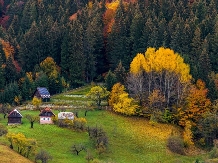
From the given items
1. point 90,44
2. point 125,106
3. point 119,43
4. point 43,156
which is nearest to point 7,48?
point 90,44

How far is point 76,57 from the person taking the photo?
379 ft

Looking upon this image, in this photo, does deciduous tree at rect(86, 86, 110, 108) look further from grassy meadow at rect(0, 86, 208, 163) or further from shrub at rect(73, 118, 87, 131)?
shrub at rect(73, 118, 87, 131)

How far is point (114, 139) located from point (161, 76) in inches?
738

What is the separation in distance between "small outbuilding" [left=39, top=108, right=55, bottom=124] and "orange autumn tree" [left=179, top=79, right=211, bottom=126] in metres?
23.2

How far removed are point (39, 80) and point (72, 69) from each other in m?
9.86

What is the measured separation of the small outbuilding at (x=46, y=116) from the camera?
8731cm

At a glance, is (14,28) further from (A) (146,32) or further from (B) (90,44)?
(A) (146,32)

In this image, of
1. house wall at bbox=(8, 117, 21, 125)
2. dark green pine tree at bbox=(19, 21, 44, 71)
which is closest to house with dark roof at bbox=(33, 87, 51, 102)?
dark green pine tree at bbox=(19, 21, 44, 71)

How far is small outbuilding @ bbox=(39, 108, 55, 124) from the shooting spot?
8731 centimetres

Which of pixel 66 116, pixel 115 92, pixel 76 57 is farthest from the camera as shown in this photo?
pixel 76 57

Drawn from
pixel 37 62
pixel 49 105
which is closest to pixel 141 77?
pixel 49 105

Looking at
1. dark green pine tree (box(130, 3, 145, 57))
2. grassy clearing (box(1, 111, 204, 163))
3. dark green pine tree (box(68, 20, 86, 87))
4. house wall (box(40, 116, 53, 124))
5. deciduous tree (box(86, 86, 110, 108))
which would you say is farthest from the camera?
dark green pine tree (box(130, 3, 145, 57))

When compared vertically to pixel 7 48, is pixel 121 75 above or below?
below

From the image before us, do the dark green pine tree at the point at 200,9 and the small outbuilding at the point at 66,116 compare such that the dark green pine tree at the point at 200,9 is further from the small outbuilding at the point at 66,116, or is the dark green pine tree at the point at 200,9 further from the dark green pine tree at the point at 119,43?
the small outbuilding at the point at 66,116
